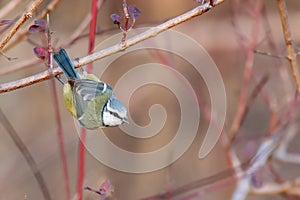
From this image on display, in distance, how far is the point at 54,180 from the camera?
8.88ft

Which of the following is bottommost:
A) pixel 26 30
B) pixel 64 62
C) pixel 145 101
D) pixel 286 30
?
pixel 286 30

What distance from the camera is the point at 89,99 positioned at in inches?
46.6

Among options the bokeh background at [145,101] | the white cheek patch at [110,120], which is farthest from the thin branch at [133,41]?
the bokeh background at [145,101]

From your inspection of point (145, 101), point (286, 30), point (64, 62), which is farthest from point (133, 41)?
point (145, 101)

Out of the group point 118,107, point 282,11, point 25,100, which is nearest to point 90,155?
point 25,100

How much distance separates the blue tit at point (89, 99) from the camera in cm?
115

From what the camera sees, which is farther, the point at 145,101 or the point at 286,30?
the point at 145,101

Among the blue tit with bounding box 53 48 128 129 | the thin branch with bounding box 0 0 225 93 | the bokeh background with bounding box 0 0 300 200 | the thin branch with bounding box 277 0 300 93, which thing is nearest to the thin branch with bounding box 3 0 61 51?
the blue tit with bounding box 53 48 128 129

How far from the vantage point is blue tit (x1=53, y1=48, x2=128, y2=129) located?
1.15m

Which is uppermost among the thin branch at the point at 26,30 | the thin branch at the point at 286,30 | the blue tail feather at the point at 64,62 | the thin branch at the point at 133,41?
the thin branch at the point at 26,30

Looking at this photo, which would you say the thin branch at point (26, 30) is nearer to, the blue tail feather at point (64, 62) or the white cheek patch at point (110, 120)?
the blue tail feather at point (64, 62)

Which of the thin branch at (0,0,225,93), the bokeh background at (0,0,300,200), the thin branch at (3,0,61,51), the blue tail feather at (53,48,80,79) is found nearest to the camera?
the thin branch at (0,0,225,93)

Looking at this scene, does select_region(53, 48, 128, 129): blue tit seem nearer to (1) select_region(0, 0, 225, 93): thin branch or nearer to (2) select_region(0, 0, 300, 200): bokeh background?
(1) select_region(0, 0, 225, 93): thin branch

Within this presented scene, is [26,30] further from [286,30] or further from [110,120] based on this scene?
[286,30]
